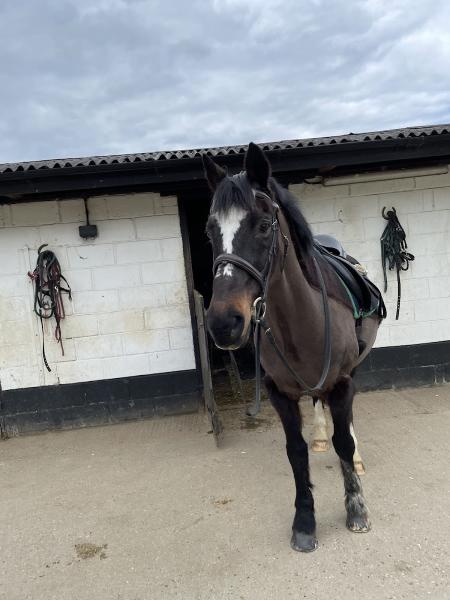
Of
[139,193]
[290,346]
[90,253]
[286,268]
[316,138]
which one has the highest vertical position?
Result: [316,138]

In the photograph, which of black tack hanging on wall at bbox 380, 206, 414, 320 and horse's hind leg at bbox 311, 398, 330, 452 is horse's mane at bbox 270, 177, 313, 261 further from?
black tack hanging on wall at bbox 380, 206, 414, 320

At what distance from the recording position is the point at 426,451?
357 centimetres

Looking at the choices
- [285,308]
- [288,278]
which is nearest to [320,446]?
[285,308]

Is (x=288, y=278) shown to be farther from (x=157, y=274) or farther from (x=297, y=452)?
(x=157, y=274)

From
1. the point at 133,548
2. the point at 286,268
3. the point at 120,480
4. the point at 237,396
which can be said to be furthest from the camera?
the point at 237,396

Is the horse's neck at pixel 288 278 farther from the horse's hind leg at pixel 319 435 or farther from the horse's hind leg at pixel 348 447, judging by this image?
the horse's hind leg at pixel 319 435

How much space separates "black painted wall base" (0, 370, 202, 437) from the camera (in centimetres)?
492

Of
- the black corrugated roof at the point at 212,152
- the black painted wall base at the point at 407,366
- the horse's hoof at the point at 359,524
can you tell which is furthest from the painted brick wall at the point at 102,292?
the horse's hoof at the point at 359,524

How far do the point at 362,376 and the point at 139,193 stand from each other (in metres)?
3.41

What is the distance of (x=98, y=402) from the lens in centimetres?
502

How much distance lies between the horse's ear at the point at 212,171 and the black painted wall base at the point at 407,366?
3.81 metres

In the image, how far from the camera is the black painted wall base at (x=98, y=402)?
4.92 metres

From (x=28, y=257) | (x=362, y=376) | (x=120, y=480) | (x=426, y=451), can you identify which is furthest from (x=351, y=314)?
(x=28, y=257)

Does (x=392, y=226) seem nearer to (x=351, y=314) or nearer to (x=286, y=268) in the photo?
(x=351, y=314)
